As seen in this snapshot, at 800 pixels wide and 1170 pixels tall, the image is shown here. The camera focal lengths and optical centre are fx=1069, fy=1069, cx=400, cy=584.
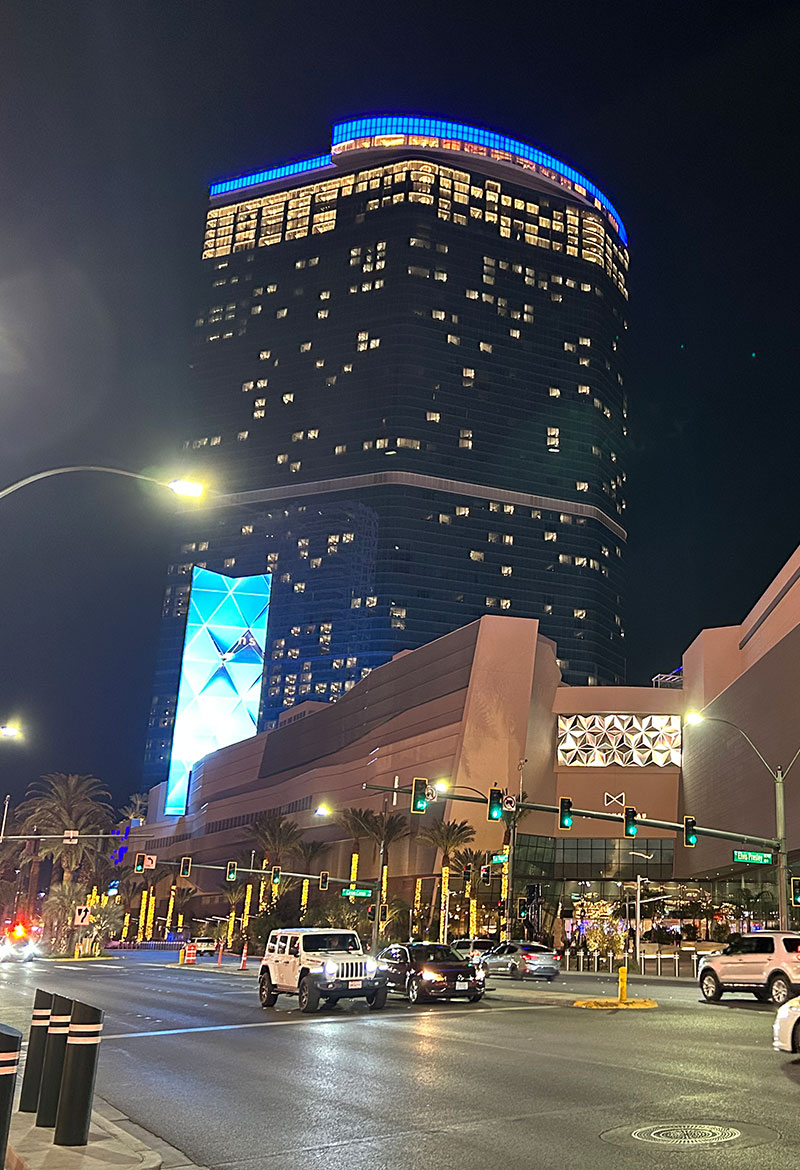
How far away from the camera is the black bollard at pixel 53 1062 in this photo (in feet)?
33.3

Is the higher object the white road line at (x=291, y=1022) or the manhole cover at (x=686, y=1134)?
the manhole cover at (x=686, y=1134)

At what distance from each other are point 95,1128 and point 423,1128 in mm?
3226

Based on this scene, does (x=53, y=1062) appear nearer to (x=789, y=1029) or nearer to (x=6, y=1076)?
(x=6, y=1076)

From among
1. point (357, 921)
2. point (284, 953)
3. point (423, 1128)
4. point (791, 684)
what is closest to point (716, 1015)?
point (284, 953)

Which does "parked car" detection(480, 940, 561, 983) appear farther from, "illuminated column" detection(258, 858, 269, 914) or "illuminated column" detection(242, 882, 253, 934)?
"illuminated column" detection(242, 882, 253, 934)

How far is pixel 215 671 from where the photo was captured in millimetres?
174500

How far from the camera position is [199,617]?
566ft

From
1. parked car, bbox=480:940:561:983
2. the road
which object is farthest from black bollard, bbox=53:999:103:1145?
parked car, bbox=480:940:561:983

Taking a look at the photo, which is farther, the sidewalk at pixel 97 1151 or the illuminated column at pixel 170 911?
the illuminated column at pixel 170 911

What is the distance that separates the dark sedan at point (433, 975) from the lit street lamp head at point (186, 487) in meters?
14.7

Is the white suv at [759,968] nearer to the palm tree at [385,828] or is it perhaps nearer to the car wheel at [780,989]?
the car wheel at [780,989]

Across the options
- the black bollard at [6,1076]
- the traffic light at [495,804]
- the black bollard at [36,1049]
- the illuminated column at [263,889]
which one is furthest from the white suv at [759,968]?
the illuminated column at [263,889]

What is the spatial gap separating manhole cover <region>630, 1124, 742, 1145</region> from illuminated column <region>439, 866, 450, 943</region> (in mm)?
72908

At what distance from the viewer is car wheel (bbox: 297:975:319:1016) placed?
25.7 metres
